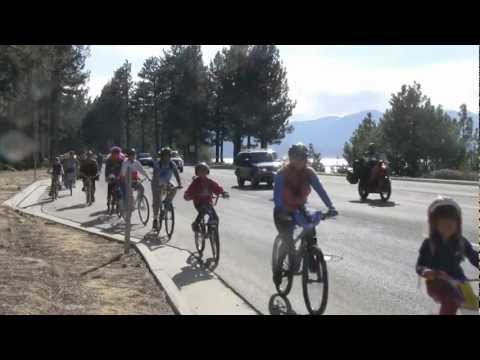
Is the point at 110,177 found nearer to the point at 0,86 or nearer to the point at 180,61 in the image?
the point at 0,86

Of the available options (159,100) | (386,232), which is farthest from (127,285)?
(159,100)

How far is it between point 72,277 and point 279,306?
10.5 ft

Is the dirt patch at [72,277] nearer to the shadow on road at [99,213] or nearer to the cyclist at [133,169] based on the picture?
the cyclist at [133,169]

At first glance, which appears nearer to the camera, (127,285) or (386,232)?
(127,285)

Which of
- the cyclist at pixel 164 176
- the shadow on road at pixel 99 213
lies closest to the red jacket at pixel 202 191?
the cyclist at pixel 164 176

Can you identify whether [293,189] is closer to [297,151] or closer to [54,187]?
[297,151]

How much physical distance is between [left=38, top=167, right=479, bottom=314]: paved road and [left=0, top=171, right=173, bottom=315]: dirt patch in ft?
3.91

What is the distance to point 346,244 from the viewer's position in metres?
11.5

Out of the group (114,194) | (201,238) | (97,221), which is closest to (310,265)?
(201,238)

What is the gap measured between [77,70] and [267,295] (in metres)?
77.9

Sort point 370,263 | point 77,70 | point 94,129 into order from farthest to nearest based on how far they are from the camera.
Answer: point 94,129 → point 77,70 → point 370,263

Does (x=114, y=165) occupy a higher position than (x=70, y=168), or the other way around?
(x=114, y=165)

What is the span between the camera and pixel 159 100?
104375 millimetres

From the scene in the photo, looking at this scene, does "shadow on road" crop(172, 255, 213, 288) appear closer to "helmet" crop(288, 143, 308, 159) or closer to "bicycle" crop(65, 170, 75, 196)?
"helmet" crop(288, 143, 308, 159)
